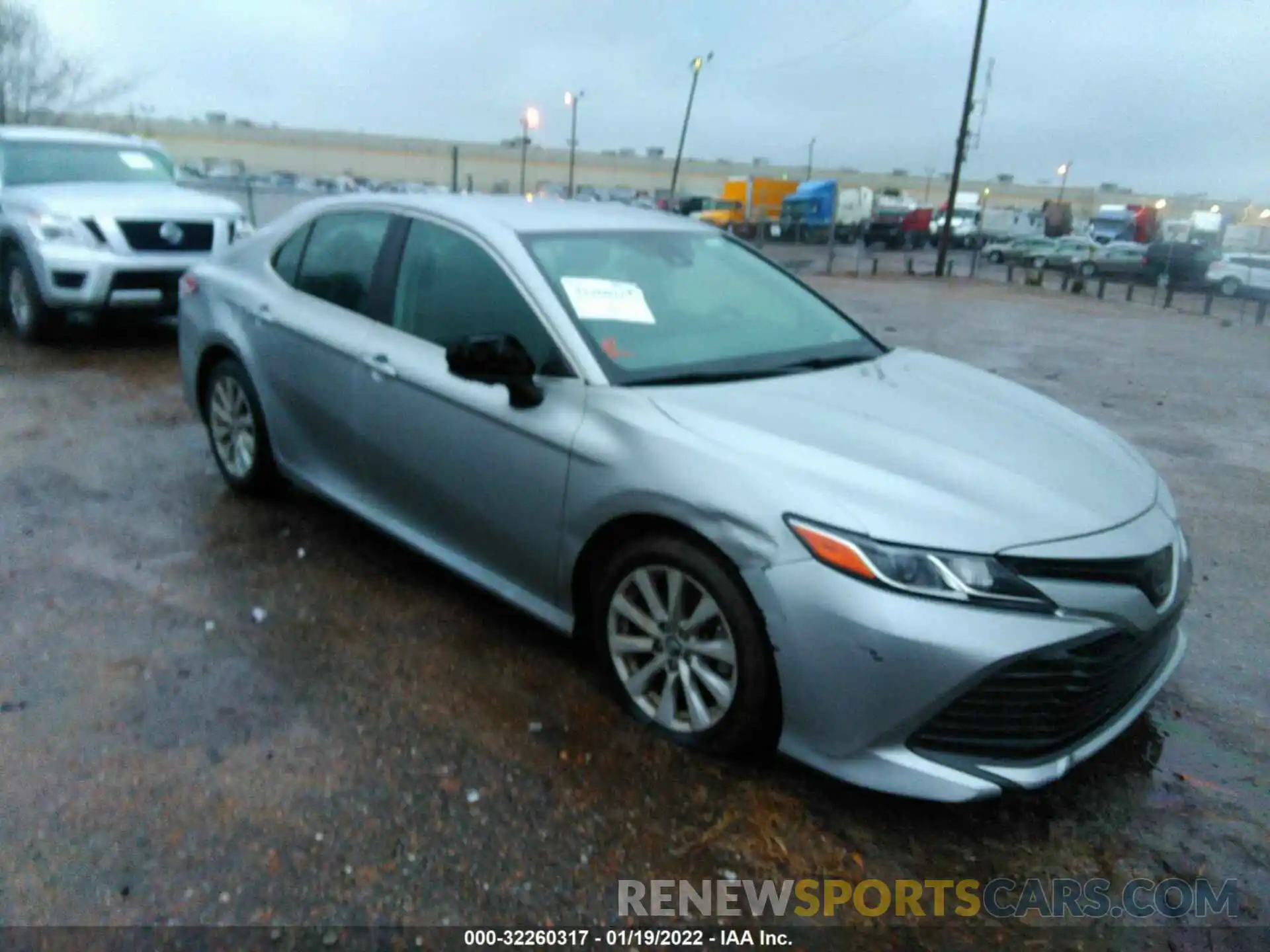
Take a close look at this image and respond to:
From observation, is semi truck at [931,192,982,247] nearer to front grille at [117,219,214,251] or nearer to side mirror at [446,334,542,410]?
front grille at [117,219,214,251]

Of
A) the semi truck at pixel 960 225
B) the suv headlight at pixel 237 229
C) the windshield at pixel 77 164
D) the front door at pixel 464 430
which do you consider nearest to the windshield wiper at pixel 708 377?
the front door at pixel 464 430

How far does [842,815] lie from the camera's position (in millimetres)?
2760

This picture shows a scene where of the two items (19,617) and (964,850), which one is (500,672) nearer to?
(964,850)

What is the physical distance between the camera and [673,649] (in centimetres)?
292

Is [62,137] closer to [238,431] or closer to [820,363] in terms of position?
[238,431]

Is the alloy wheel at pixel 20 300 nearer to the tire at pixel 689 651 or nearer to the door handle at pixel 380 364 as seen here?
the door handle at pixel 380 364

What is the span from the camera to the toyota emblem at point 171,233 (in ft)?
27.3

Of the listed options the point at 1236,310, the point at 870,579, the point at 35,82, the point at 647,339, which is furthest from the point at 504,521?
the point at 35,82

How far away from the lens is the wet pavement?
7.98ft

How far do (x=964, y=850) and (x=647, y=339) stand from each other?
74.2 inches

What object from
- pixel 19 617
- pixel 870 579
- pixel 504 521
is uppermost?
pixel 870 579

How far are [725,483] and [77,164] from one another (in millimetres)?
9081

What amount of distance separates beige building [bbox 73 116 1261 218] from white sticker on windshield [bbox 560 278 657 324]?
5713 centimetres

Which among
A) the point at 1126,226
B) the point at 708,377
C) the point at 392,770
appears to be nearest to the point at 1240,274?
the point at 1126,226
